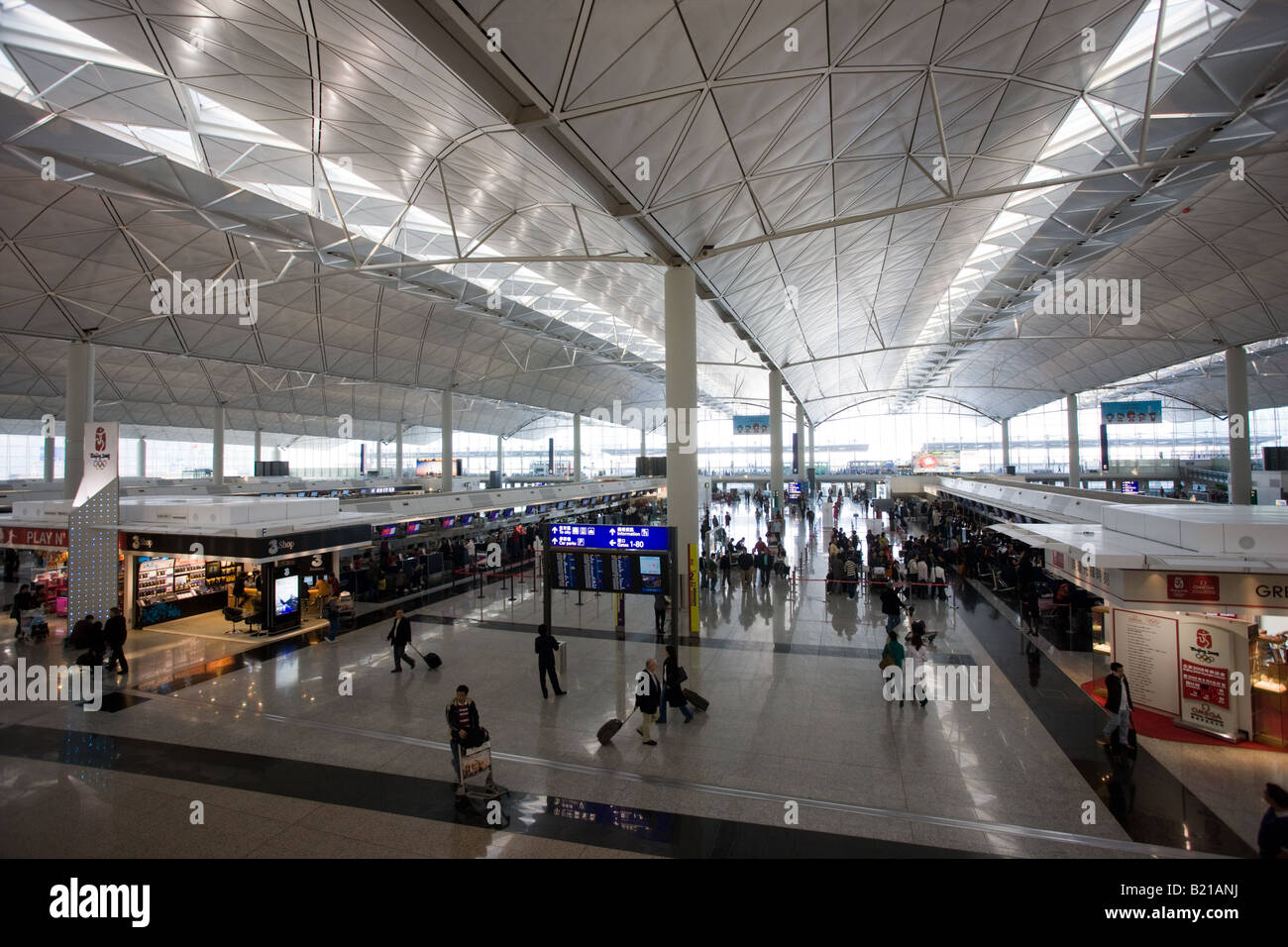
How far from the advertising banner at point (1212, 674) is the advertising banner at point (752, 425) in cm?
2875

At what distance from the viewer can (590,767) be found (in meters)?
6.93

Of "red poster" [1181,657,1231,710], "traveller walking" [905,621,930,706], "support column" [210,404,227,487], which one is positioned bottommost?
"traveller walking" [905,621,930,706]

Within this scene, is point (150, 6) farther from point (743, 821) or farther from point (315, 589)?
point (743, 821)

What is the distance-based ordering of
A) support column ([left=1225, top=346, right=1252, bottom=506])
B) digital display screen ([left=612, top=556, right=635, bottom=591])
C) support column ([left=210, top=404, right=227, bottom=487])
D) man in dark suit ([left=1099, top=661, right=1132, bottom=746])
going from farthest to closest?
support column ([left=210, top=404, right=227, bottom=487]) < support column ([left=1225, top=346, right=1252, bottom=506]) < digital display screen ([left=612, top=556, right=635, bottom=591]) < man in dark suit ([left=1099, top=661, right=1132, bottom=746])

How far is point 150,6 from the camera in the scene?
9578mm

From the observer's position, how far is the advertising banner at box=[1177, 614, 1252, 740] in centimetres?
749

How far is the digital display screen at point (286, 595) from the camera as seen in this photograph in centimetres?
1380

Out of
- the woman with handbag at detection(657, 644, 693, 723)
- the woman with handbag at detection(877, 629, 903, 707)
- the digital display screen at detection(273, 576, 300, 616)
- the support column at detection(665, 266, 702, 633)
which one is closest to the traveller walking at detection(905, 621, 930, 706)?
the woman with handbag at detection(877, 629, 903, 707)

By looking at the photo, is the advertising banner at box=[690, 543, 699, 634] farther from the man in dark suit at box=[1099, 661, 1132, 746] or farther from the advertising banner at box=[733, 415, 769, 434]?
the advertising banner at box=[733, 415, 769, 434]

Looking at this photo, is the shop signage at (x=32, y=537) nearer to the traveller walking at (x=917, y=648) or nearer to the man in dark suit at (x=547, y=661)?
the man in dark suit at (x=547, y=661)

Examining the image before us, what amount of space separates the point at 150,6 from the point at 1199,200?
2768 centimetres

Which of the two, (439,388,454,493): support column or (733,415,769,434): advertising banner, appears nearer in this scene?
(439,388,454,493): support column

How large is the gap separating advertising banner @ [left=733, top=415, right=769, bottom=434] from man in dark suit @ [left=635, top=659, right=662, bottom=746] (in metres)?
30.1
